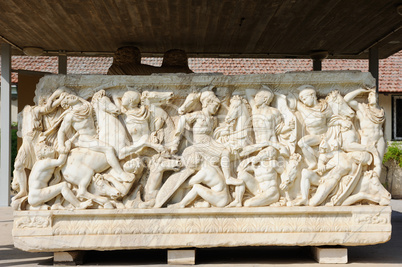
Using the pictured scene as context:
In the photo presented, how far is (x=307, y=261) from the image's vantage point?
562cm

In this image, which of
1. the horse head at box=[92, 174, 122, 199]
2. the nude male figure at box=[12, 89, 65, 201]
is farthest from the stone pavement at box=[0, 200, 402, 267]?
the nude male figure at box=[12, 89, 65, 201]

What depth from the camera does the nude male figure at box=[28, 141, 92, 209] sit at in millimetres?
5359

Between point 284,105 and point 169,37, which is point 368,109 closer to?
point 284,105

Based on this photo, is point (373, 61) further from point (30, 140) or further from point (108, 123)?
point (30, 140)

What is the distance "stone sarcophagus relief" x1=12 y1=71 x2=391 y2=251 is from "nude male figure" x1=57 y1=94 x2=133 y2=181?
1 centimetres

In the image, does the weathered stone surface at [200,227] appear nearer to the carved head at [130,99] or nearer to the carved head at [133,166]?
the carved head at [133,166]

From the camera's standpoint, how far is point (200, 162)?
5477mm

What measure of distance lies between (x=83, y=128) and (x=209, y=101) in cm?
→ 137

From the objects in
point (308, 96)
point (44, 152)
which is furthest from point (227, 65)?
point (44, 152)

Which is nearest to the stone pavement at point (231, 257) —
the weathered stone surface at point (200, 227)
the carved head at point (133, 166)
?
the weathered stone surface at point (200, 227)

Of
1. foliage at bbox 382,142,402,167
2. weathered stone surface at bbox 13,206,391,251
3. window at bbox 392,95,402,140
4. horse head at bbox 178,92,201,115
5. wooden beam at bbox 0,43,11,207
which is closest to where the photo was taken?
weathered stone surface at bbox 13,206,391,251

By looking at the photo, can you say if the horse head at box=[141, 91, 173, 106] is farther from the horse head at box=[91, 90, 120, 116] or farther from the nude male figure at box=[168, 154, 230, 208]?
the nude male figure at box=[168, 154, 230, 208]

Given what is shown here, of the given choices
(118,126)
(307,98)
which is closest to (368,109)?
(307,98)

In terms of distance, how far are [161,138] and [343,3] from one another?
3.07 meters
